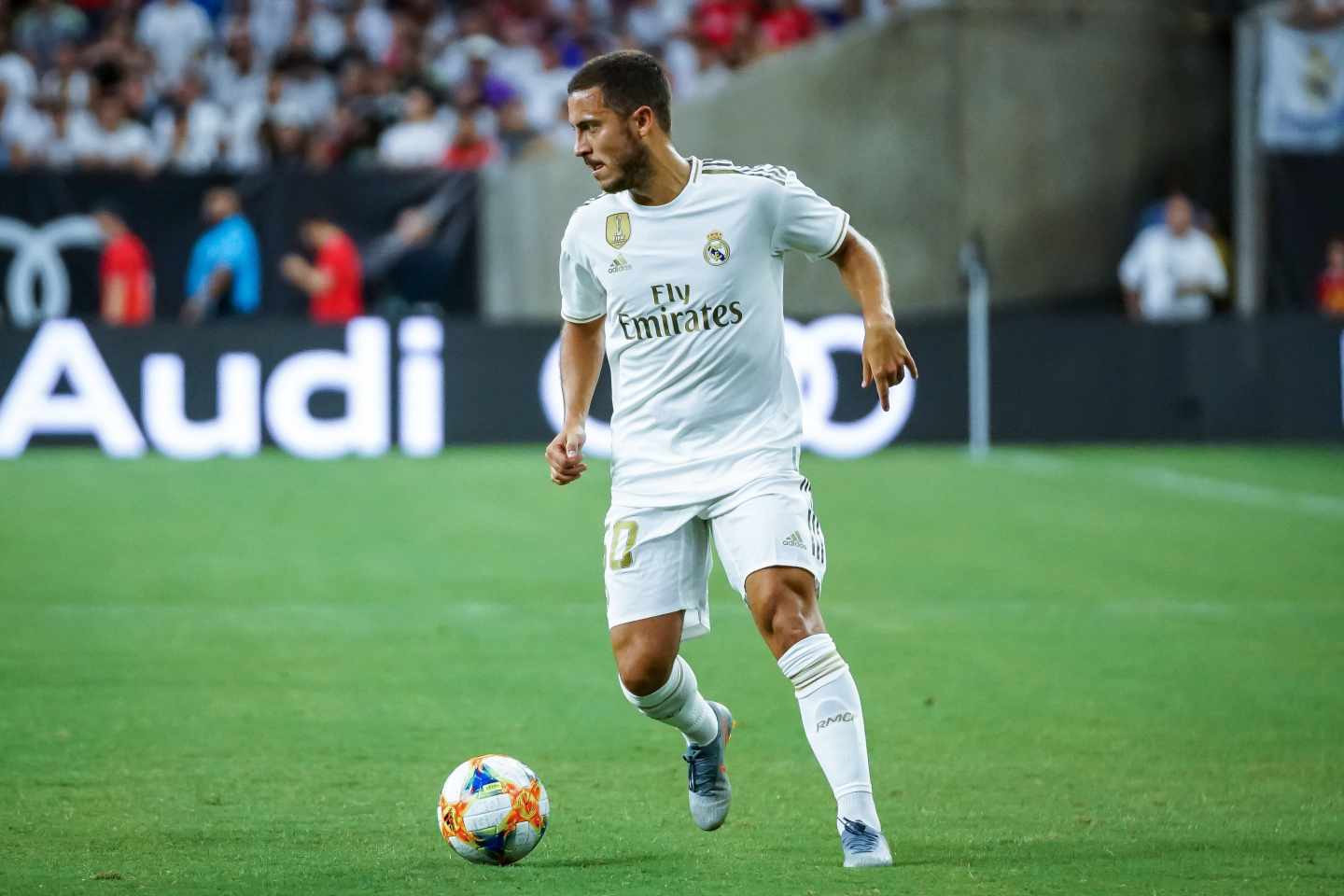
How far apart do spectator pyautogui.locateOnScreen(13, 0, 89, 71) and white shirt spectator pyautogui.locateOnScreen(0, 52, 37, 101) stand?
48 centimetres

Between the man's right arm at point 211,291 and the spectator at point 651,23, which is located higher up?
the spectator at point 651,23

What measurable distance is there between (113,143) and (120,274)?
2.02m

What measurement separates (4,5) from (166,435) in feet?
24.5

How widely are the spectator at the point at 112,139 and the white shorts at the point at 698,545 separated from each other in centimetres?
1672

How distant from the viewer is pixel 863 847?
532 cm

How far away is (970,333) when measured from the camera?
63.4 ft

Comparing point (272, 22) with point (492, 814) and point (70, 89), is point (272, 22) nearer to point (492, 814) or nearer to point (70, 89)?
point (70, 89)

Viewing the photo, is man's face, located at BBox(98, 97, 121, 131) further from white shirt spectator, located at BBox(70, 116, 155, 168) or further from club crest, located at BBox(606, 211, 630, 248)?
club crest, located at BBox(606, 211, 630, 248)

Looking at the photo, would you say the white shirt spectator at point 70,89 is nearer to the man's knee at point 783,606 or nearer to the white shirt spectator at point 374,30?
the white shirt spectator at point 374,30

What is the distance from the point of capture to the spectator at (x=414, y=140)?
21859 millimetres

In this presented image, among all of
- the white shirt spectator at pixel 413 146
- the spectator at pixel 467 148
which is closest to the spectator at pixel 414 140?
the white shirt spectator at pixel 413 146

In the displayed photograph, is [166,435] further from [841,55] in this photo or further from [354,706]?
[354,706]

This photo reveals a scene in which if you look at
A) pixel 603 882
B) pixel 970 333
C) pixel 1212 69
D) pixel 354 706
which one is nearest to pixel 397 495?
pixel 970 333

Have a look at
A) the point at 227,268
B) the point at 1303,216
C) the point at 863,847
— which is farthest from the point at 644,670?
the point at 1303,216
